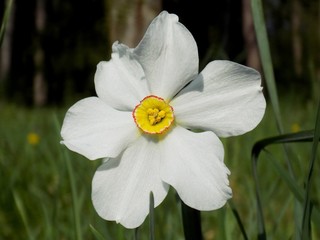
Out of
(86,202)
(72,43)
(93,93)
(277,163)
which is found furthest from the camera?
(72,43)

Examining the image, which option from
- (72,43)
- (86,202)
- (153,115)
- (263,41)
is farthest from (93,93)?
(153,115)

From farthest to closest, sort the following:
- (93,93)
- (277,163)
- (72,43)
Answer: (72,43) < (93,93) < (277,163)

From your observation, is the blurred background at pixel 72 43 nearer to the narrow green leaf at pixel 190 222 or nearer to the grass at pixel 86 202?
the grass at pixel 86 202

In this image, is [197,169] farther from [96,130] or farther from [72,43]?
[72,43]

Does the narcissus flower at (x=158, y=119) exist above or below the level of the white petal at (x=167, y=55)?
below

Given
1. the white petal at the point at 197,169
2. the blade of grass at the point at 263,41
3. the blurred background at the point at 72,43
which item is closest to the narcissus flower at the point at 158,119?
the white petal at the point at 197,169

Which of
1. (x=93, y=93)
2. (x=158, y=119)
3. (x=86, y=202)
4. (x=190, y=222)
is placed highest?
(x=158, y=119)

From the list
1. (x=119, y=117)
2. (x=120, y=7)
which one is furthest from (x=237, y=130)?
(x=120, y=7)
